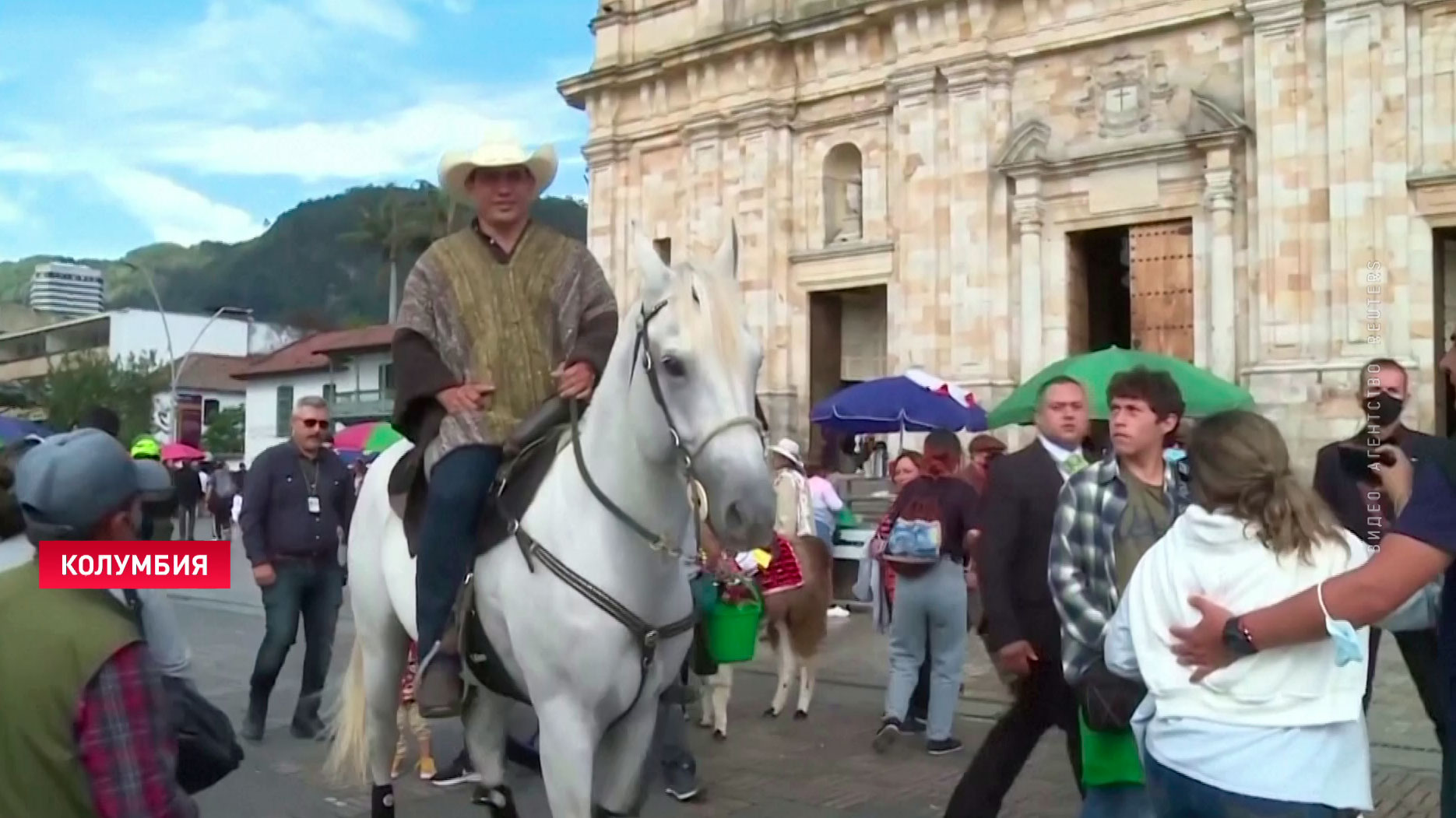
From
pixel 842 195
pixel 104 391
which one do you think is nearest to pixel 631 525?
pixel 842 195

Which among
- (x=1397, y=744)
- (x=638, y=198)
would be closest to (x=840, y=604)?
(x=1397, y=744)

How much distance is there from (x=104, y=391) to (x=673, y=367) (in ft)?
179

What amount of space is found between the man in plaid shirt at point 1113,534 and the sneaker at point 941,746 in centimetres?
370

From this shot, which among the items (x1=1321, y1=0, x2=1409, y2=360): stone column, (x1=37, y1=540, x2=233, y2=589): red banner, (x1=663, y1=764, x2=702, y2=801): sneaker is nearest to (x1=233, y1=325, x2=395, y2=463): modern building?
(x1=1321, y1=0, x2=1409, y2=360): stone column

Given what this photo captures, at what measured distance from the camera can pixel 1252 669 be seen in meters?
3.06

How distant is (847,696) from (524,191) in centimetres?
651

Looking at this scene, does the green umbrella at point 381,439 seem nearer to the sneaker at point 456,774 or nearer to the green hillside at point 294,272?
the sneaker at point 456,774

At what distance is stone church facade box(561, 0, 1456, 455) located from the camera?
1930cm

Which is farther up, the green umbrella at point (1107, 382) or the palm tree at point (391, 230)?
the palm tree at point (391, 230)

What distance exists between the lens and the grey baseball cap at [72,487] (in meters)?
2.61

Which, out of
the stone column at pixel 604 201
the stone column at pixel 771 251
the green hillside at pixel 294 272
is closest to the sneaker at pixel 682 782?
the stone column at pixel 771 251

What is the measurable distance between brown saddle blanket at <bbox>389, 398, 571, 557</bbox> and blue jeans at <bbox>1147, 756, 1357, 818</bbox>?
2.26 meters

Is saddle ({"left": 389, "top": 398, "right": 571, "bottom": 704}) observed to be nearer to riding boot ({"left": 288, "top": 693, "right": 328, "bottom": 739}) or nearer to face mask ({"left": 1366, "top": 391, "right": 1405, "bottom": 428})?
face mask ({"left": 1366, "top": 391, "right": 1405, "bottom": 428})

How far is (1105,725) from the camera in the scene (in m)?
4.25
